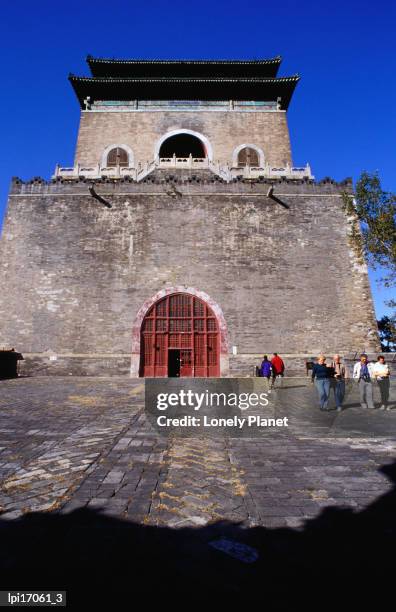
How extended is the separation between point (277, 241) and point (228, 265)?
9.38ft

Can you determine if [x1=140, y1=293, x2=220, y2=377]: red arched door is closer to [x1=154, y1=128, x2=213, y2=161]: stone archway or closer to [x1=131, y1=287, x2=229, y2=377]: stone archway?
[x1=131, y1=287, x2=229, y2=377]: stone archway

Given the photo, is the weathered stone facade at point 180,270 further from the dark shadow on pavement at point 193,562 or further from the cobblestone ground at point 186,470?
the dark shadow on pavement at point 193,562

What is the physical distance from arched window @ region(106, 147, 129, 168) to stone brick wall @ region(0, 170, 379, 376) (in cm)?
589

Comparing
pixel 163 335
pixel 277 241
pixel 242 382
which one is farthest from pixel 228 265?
pixel 242 382

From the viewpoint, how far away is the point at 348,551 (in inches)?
82.1

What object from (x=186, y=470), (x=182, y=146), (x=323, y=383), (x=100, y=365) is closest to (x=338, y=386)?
(x=323, y=383)

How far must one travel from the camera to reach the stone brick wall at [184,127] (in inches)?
904

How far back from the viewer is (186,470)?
348 centimetres

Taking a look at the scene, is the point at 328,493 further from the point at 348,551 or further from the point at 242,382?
the point at 242,382

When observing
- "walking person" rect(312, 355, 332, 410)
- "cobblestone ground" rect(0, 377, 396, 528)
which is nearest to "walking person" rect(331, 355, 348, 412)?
"walking person" rect(312, 355, 332, 410)

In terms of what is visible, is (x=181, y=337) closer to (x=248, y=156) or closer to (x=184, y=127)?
(x=248, y=156)

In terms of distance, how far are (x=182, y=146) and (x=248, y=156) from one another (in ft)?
19.2

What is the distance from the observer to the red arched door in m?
16.0

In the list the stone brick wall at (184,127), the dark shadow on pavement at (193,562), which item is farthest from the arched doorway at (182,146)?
the dark shadow on pavement at (193,562)
